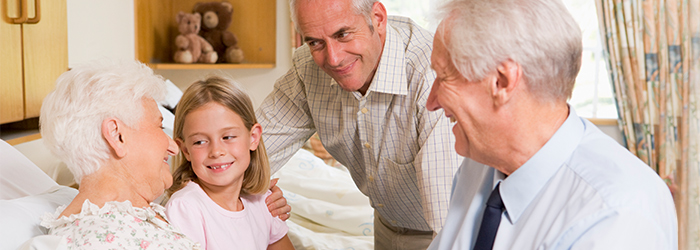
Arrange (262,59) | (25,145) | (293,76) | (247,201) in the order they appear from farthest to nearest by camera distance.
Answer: (262,59), (25,145), (293,76), (247,201)

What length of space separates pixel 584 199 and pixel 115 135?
0.87 metres

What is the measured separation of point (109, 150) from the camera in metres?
1.05

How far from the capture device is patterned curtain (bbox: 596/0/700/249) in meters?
3.17

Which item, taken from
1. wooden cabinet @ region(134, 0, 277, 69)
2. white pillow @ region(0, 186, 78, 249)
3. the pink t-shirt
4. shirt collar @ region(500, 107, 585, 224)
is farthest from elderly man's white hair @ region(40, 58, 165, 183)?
wooden cabinet @ region(134, 0, 277, 69)

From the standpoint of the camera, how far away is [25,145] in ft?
6.08

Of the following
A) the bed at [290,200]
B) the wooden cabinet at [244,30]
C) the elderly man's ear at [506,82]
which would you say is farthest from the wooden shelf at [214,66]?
the elderly man's ear at [506,82]

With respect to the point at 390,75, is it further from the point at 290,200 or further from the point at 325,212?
the point at 290,200

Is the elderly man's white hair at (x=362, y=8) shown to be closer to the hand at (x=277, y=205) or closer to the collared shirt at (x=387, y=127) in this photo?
the collared shirt at (x=387, y=127)

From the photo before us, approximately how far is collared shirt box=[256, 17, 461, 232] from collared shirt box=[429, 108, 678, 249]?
1.15 feet

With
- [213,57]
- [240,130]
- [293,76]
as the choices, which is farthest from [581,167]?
[213,57]

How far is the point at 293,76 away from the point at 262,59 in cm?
222

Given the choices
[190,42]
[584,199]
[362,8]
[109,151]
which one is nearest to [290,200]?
[362,8]

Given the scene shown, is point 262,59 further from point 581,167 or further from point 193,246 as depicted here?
point 581,167

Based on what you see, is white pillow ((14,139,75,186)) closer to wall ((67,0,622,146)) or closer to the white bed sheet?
wall ((67,0,622,146))
